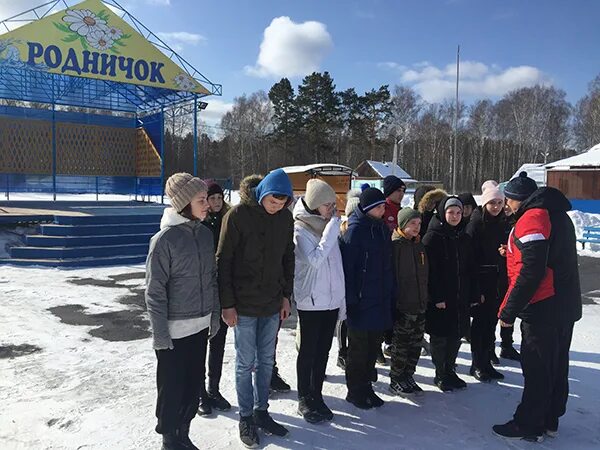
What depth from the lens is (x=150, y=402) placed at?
11.4ft

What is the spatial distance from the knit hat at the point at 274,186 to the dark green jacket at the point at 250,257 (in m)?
0.08

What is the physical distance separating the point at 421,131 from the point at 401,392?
178 feet

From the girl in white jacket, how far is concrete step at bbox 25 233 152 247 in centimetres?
768

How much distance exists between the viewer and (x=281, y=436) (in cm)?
305

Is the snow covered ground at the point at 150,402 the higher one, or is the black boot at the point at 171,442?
the black boot at the point at 171,442

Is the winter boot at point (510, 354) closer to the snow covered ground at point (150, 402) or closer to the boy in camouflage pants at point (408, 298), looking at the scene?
the snow covered ground at point (150, 402)

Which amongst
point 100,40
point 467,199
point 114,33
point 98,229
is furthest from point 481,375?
point 114,33

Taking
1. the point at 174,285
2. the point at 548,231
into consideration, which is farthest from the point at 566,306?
the point at 174,285

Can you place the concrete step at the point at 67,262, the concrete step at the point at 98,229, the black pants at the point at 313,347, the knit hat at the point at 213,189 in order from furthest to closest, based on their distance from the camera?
the concrete step at the point at 98,229 → the concrete step at the point at 67,262 → the knit hat at the point at 213,189 → the black pants at the point at 313,347

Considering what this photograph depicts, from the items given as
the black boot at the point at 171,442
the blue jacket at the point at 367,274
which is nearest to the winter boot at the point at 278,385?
the blue jacket at the point at 367,274

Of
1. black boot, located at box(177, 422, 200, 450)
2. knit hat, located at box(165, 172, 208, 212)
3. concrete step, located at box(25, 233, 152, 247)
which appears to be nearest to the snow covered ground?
black boot, located at box(177, 422, 200, 450)

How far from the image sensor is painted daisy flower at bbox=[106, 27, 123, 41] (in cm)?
1194

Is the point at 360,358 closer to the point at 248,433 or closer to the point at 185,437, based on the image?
the point at 248,433

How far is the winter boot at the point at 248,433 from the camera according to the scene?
2.90 meters
